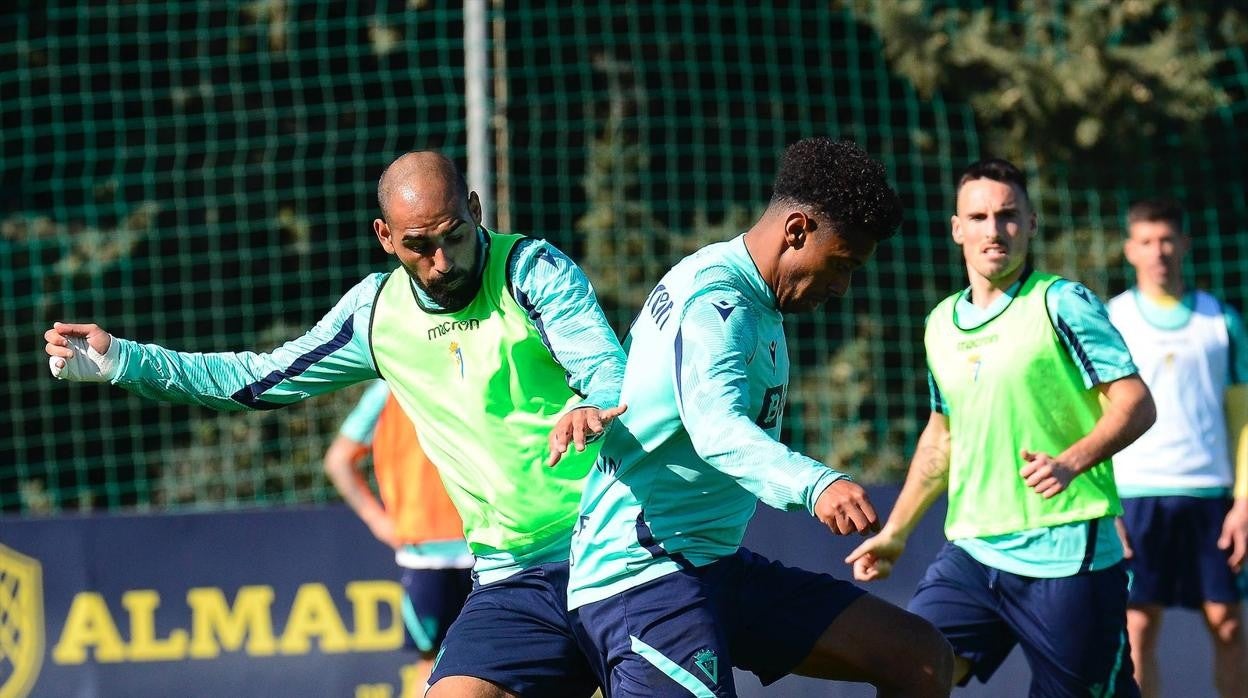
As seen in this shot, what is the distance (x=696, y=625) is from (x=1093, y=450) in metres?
1.45

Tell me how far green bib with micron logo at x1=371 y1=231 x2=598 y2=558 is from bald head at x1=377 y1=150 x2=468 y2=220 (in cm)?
22

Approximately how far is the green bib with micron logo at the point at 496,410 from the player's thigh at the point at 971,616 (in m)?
1.38

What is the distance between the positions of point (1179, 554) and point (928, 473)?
1.95 metres

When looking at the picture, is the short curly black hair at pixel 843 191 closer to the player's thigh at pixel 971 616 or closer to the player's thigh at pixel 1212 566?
the player's thigh at pixel 971 616

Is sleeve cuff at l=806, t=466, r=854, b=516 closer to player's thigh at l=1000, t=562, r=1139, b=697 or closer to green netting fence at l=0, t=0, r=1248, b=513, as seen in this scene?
player's thigh at l=1000, t=562, r=1139, b=697

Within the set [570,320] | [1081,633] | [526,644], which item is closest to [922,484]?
[1081,633]

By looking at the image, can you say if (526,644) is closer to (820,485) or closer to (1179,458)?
(820,485)

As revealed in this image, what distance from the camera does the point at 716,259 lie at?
392 cm

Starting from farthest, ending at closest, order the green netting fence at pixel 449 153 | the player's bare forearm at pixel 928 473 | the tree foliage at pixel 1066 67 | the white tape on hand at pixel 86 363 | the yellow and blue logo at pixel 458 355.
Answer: the tree foliage at pixel 1066 67, the green netting fence at pixel 449 153, the player's bare forearm at pixel 928 473, the white tape on hand at pixel 86 363, the yellow and blue logo at pixel 458 355

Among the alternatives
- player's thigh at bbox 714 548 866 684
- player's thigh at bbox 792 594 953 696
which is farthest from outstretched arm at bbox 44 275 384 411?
player's thigh at bbox 792 594 953 696

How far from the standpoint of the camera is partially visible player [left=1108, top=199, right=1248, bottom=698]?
6.77 m

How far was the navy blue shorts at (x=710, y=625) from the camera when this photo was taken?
3.85 meters

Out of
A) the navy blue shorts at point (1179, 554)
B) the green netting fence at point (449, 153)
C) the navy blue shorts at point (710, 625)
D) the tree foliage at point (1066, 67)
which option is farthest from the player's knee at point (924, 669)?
the tree foliage at point (1066, 67)

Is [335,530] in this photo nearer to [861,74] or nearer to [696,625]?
[696,625]
